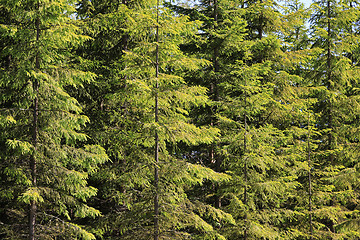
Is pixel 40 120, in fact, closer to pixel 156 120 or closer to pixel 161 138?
pixel 156 120

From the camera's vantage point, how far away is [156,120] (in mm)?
9977

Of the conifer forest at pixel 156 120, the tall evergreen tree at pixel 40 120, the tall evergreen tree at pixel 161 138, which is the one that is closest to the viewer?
the tall evergreen tree at pixel 40 120

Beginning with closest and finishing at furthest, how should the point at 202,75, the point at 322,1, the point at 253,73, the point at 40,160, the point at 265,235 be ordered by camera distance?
the point at 40,160
the point at 265,235
the point at 253,73
the point at 202,75
the point at 322,1

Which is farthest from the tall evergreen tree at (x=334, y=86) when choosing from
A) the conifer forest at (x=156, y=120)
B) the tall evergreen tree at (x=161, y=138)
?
the tall evergreen tree at (x=161, y=138)

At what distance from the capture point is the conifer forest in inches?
353

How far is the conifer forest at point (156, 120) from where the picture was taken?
898 cm

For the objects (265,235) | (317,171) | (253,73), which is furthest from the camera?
(317,171)

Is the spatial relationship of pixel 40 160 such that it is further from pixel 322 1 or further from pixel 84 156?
pixel 322 1

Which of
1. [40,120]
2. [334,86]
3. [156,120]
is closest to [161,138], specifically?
[156,120]

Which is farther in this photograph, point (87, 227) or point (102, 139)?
point (102, 139)

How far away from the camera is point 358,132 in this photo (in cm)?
1177

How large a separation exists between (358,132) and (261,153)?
319 centimetres

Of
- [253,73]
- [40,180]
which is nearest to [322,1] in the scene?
[253,73]

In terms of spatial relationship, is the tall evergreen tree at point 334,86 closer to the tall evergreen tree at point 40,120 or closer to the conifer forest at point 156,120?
the conifer forest at point 156,120
